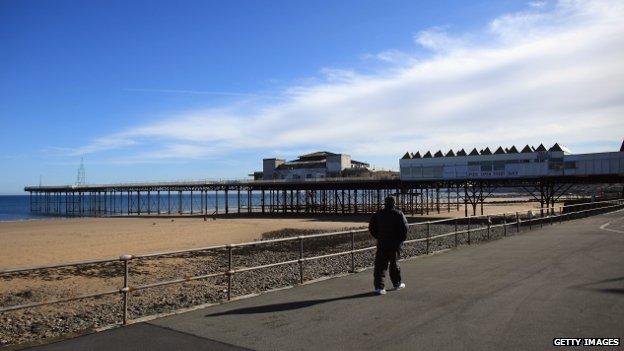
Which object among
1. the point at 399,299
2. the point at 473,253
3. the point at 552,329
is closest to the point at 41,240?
the point at 473,253

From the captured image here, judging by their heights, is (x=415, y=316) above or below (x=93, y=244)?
above

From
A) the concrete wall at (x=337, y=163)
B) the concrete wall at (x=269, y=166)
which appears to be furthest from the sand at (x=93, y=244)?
the concrete wall at (x=269, y=166)

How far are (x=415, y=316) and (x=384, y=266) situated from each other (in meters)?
1.83

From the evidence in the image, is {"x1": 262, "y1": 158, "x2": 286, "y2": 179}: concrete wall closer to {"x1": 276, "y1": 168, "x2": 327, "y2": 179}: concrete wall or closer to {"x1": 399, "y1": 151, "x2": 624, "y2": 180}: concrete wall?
{"x1": 276, "y1": 168, "x2": 327, "y2": 179}: concrete wall

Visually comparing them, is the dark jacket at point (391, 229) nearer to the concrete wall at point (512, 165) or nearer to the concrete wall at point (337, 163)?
the concrete wall at point (512, 165)

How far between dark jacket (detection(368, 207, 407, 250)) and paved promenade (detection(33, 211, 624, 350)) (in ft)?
2.80
